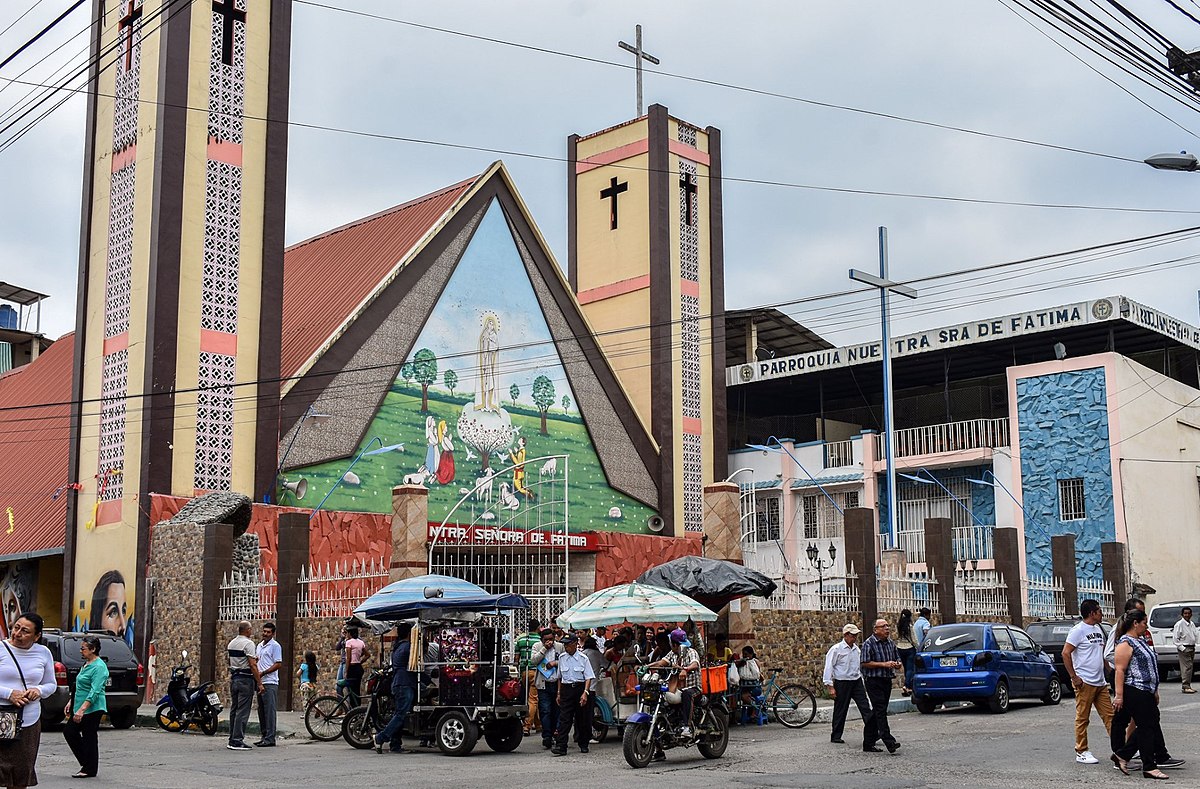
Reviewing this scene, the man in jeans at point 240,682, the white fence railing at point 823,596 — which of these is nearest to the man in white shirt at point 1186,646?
the white fence railing at point 823,596

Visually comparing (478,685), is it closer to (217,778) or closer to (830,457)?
(217,778)

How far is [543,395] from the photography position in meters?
34.5

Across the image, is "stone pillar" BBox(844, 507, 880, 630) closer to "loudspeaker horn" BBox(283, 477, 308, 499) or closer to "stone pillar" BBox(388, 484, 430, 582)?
"stone pillar" BBox(388, 484, 430, 582)

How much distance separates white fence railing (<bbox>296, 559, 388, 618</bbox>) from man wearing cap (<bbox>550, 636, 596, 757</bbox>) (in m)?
6.39

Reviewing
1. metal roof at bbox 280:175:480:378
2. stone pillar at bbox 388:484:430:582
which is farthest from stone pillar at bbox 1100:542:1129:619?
stone pillar at bbox 388:484:430:582

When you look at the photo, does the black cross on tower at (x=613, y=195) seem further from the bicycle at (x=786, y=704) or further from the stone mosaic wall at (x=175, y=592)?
Answer: the bicycle at (x=786, y=704)

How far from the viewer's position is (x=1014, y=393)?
3759 cm

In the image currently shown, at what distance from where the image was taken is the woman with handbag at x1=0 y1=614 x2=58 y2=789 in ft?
31.9

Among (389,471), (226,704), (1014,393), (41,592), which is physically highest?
(1014,393)

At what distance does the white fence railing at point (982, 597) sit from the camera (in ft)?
98.3

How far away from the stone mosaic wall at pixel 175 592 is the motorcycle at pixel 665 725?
38.6 ft

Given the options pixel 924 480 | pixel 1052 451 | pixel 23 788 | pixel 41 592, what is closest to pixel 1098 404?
pixel 1052 451

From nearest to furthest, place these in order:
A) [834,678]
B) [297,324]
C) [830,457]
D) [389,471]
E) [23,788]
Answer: [23,788] → [834,678] → [389,471] → [297,324] → [830,457]

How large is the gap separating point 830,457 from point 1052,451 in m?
7.72
